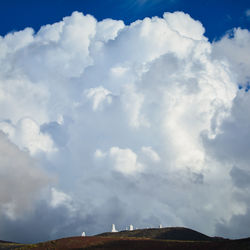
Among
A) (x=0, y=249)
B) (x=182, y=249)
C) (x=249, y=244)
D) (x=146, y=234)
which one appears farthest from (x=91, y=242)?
(x=146, y=234)

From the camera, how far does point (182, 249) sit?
10512 centimetres

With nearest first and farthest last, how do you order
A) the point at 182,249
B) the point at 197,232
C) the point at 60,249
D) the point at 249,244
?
the point at 249,244 < the point at 182,249 < the point at 60,249 < the point at 197,232

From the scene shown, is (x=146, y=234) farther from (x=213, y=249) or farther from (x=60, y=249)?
(x=213, y=249)

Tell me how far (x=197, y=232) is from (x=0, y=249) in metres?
98.8

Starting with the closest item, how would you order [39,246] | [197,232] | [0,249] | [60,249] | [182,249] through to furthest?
[182,249], [60,249], [39,246], [0,249], [197,232]

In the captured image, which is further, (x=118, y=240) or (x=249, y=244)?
(x=118, y=240)

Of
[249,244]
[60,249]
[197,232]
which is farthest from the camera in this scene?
[197,232]

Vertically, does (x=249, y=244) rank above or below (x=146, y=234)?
below

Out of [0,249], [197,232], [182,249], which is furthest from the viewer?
[197,232]

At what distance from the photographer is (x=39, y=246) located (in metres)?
127

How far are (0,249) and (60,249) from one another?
215 ft

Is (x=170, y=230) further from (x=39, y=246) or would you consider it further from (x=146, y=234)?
(x=39, y=246)

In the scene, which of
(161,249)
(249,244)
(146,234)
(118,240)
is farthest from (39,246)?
(146,234)

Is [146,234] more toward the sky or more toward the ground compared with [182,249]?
more toward the sky
